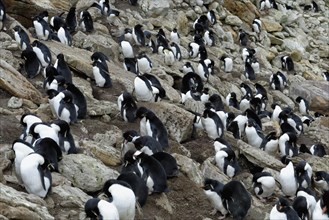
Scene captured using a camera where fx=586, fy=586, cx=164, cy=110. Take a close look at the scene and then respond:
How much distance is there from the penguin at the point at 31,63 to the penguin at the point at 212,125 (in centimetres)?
364

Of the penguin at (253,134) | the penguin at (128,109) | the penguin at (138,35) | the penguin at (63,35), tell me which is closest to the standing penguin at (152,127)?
the penguin at (128,109)

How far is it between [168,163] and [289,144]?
15.9 ft

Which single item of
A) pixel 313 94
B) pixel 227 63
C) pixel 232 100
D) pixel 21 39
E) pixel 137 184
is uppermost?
pixel 137 184

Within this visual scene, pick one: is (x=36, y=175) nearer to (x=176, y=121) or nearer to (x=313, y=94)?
(x=176, y=121)

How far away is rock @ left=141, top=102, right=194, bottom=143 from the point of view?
1148cm

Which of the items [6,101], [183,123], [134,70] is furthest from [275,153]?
[6,101]

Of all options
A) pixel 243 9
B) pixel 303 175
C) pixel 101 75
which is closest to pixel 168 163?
pixel 303 175

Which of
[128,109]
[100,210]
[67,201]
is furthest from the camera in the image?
[128,109]

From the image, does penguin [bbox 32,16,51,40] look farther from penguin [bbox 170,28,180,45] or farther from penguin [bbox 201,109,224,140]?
penguin [bbox 170,28,180,45]

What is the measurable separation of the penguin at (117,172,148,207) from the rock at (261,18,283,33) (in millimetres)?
18520

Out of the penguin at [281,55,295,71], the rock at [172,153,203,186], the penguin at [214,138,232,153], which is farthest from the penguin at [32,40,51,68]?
the penguin at [281,55,295,71]

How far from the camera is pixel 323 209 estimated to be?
9047 mm

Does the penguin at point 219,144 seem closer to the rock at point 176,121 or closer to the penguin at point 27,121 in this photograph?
the rock at point 176,121

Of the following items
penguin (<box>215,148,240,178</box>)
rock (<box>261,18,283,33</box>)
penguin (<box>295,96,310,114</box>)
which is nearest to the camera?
penguin (<box>215,148,240,178</box>)
